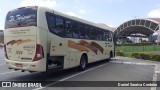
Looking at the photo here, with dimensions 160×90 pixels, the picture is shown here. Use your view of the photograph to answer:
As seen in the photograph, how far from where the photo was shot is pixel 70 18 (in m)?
12.9

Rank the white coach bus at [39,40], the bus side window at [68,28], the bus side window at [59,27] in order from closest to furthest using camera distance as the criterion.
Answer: the white coach bus at [39,40] → the bus side window at [59,27] → the bus side window at [68,28]

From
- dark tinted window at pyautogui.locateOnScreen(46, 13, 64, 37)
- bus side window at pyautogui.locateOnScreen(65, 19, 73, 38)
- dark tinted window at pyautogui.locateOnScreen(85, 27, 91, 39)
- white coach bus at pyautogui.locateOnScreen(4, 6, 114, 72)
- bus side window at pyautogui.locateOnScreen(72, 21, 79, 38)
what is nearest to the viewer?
white coach bus at pyautogui.locateOnScreen(4, 6, 114, 72)

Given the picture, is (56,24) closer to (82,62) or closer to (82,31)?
(82,31)

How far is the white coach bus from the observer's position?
1016 cm

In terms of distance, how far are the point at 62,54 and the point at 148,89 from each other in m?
4.42

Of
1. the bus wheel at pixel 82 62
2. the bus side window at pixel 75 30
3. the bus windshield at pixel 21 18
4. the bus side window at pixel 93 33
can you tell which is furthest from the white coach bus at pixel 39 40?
the bus side window at pixel 93 33

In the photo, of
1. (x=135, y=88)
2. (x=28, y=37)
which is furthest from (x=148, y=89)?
(x=28, y=37)

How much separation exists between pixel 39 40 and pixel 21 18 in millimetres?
1514

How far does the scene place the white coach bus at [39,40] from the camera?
1016 cm

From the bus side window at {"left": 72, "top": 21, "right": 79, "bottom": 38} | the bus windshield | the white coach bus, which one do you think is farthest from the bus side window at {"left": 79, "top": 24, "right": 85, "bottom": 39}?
the bus windshield

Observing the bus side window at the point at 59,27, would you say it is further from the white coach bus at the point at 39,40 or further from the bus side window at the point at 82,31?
the bus side window at the point at 82,31

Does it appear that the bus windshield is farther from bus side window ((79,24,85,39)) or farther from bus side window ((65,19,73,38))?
bus side window ((79,24,85,39))

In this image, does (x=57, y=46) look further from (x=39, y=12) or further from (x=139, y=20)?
(x=139, y=20)

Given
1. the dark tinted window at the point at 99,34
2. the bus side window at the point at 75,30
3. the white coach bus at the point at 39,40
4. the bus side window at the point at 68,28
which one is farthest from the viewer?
the dark tinted window at the point at 99,34
